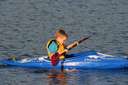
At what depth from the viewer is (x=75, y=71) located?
23312mm

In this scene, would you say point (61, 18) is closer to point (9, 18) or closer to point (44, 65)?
point (9, 18)

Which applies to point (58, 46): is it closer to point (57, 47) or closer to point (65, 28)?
point (57, 47)

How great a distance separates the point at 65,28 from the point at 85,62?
7.52 metres

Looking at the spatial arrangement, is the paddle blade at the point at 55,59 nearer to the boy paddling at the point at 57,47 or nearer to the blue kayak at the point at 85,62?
the boy paddling at the point at 57,47

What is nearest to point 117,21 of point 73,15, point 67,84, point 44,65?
point 73,15

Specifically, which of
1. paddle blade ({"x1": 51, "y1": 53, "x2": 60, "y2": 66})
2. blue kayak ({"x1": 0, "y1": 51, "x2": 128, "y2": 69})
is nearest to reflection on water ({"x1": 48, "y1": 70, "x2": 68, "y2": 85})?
paddle blade ({"x1": 51, "y1": 53, "x2": 60, "y2": 66})

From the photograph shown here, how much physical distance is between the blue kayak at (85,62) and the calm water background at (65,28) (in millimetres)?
293

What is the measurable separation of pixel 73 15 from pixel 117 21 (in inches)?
103

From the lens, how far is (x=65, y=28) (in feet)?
101

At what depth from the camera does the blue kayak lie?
914 inches

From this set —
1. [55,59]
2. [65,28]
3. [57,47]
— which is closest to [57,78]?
[55,59]

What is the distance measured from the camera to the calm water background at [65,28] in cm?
2228

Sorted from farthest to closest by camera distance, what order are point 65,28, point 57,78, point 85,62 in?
point 65,28 → point 85,62 → point 57,78

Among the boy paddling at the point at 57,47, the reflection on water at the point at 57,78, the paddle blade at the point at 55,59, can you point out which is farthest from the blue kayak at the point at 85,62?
the reflection on water at the point at 57,78
